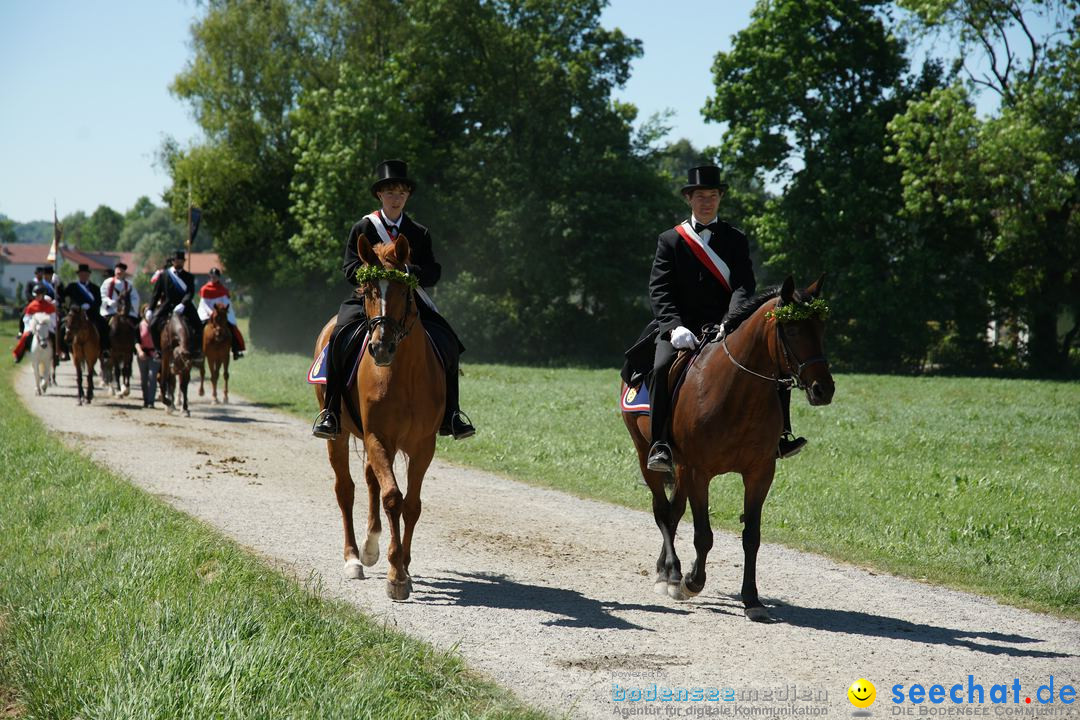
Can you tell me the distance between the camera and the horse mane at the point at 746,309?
23.3ft

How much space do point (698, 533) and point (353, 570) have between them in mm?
2767

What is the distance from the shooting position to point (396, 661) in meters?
5.43

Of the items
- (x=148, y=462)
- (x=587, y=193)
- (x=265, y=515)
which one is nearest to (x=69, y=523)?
(x=265, y=515)

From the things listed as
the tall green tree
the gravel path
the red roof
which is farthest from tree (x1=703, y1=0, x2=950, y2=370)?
the red roof

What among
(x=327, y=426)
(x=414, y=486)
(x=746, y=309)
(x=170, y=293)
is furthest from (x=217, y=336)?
(x=746, y=309)

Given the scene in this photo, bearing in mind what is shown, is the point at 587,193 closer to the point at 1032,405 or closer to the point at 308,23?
the point at 308,23

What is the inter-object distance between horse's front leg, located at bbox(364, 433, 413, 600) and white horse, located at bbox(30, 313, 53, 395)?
749 inches

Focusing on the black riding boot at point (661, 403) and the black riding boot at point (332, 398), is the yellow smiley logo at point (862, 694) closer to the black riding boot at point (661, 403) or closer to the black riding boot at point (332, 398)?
the black riding boot at point (661, 403)

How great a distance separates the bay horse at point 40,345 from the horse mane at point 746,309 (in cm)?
2080

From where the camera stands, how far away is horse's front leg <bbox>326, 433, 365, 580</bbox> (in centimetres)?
784

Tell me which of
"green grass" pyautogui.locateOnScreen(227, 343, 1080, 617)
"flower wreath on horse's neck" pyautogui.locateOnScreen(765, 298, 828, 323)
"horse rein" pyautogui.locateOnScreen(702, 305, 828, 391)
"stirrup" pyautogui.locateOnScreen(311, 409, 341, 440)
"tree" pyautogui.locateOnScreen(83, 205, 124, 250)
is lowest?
"green grass" pyautogui.locateOnScreen(227, 343, 1080, 617)

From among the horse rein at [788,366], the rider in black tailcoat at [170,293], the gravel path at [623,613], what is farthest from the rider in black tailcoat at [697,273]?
the rider in black tailcoat at [170,293]

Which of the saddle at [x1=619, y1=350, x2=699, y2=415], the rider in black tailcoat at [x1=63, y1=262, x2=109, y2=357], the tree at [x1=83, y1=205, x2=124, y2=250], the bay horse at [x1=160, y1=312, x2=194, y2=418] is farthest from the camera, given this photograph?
the tree at [x1=83, y1=205, x2=124, y2=250]

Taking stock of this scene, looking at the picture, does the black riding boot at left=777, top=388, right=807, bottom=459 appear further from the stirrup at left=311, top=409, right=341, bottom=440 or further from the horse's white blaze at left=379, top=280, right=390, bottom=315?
the stirrup at left=311, top=409, right=341, bottom=440
